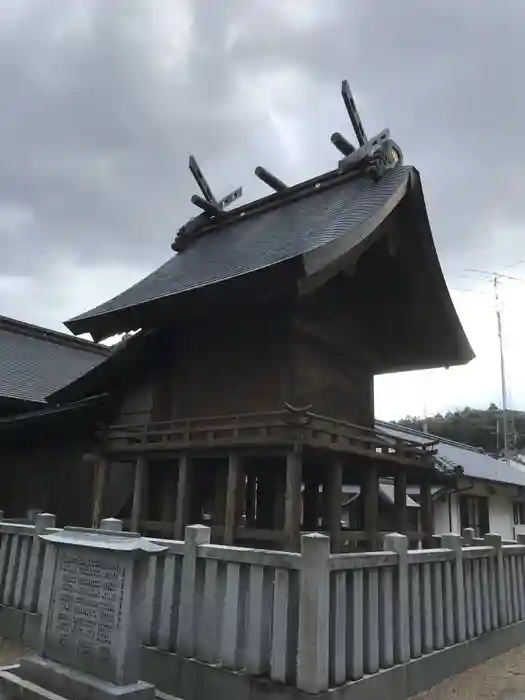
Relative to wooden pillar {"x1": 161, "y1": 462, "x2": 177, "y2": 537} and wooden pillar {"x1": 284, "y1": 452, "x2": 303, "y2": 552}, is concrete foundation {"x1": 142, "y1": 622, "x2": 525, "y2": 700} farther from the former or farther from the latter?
wooden pillar {"x1": 161, "y1": 462, "x2": 177, "y2": 537}

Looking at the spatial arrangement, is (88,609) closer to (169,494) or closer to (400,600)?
(400,600)

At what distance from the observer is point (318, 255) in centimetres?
682

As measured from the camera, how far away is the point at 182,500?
27.5 feet

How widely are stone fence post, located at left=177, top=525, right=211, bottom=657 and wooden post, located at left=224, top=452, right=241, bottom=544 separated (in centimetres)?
286

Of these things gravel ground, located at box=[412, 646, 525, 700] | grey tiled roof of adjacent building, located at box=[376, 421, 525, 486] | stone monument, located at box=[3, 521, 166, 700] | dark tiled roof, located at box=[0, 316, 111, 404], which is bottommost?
gravel ground, located at box=[412, 646, 525, 700]

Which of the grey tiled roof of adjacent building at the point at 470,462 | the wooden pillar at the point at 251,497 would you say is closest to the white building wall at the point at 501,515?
the grey tiled roof of adjacent building at the point at 470,462

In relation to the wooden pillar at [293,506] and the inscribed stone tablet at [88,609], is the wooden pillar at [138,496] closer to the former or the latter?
the wooden pillar at [293,506]

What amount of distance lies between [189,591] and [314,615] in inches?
50.0

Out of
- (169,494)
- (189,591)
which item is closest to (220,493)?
(169,494)

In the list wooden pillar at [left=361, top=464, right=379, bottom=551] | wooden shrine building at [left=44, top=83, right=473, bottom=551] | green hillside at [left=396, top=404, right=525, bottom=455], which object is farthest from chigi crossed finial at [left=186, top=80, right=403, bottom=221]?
green hillside at [left=396, top=404, right=525, bottom=455]

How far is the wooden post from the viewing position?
24.8 ft

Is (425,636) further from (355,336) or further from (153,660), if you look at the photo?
(355,336)

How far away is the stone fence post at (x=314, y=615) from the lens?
12.5 ft

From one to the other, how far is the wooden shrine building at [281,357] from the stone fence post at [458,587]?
190cm
